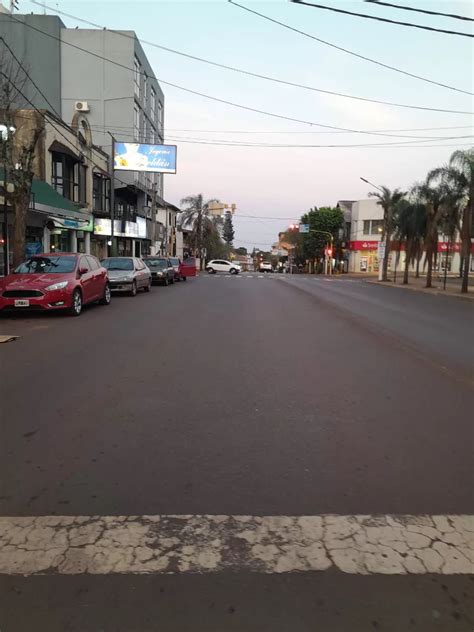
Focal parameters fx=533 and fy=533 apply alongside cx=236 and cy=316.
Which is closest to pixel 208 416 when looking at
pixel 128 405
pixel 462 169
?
pixel 128 405

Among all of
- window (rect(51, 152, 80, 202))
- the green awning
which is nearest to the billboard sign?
window (rect(51, 152, 80, 202))

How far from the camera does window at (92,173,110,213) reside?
1433 inches

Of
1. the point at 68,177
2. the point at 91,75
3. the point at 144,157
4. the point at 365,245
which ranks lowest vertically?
the point at 365,245

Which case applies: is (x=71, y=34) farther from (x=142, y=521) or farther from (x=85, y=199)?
(x=142, y=521)

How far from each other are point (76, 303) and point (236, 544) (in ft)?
37.3

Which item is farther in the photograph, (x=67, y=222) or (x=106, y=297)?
(x=67, y=222)

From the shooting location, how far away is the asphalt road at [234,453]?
102 inches

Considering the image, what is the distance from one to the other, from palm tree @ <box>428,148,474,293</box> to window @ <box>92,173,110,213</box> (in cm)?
2232

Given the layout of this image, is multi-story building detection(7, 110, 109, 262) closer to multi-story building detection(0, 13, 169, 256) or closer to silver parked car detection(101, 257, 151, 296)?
silver parked car detection(101, 257, 151, 296)

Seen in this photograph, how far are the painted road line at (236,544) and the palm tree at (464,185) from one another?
28534 millimetres

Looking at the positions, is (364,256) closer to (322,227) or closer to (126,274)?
(322,227)

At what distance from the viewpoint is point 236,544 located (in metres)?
3.11

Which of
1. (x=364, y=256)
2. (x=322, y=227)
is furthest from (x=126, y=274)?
(x=322, y=227)

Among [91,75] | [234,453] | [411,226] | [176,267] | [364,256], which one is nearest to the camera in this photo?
[234,453]
